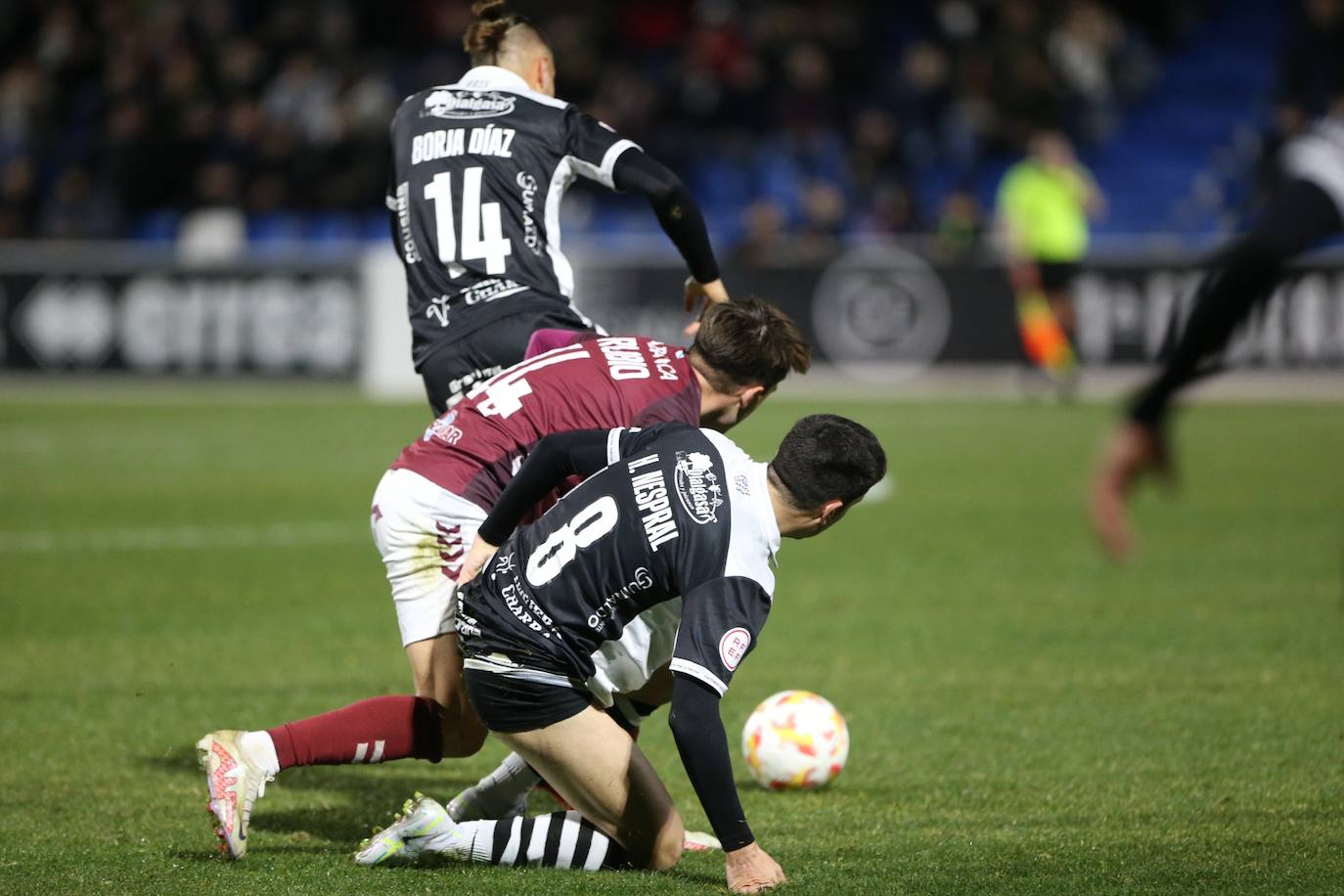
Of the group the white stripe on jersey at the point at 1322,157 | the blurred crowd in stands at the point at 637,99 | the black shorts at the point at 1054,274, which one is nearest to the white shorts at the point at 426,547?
the white stripe on jersey at the point at 1322,157

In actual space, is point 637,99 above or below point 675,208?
above

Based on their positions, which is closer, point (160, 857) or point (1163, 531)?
point (160, 857)

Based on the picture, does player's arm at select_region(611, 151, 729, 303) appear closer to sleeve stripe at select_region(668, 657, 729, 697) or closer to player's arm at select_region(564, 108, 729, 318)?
player's arm at select_region(564, 108, 729, 318)

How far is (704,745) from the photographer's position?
4.29m

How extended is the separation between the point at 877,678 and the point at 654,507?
11.0 ft

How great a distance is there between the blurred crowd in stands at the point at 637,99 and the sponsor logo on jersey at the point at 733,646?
56.9 ft

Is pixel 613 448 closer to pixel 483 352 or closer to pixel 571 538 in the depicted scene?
pixel 571 538

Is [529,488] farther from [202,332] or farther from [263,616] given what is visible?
[202,332]

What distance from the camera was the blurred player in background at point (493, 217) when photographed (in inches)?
227

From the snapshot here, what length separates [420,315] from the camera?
5906 mm

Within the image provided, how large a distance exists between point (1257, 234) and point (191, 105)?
897 inches

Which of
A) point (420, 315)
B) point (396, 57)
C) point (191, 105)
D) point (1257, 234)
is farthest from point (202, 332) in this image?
point (1257, 234)

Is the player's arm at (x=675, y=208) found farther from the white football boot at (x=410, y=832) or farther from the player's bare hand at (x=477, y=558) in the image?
the white football boot at (x=410, y=832)

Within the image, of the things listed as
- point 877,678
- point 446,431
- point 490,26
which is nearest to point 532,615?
point 446,431
